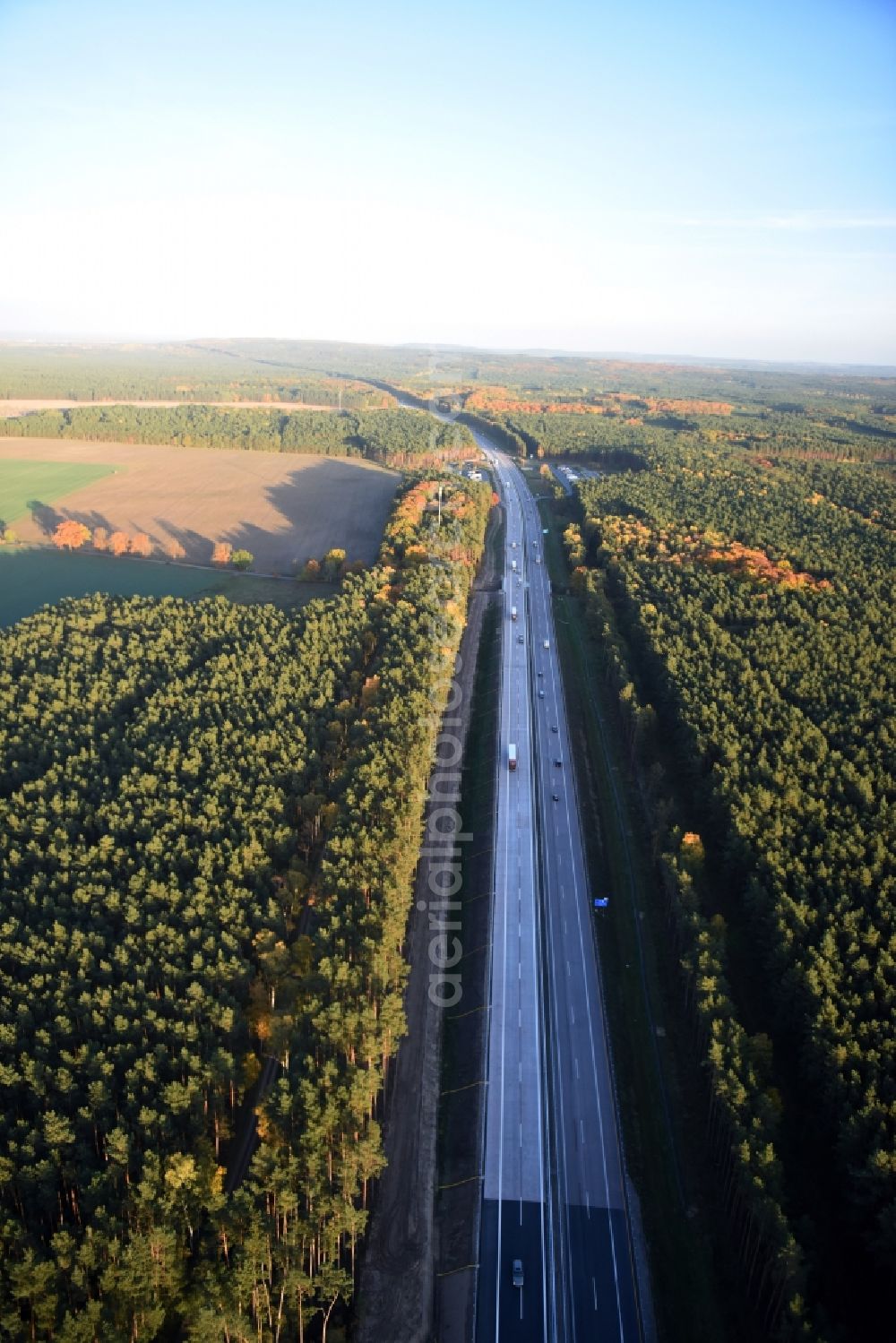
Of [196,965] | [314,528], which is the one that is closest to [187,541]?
[314,528]

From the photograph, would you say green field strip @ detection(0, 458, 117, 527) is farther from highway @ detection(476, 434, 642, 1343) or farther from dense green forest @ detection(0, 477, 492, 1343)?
highway @ detection(476, 434, 642, 1343)

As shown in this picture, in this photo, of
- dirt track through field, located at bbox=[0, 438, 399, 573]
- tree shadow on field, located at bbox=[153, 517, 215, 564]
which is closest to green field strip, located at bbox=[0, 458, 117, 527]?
dirt track through field, located at bbox=[0, 438, 399, 573]

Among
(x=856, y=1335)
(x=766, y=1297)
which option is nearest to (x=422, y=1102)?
(x=766, y=1297)

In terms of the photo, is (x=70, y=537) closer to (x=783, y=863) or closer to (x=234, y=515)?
(x=234, y=515)

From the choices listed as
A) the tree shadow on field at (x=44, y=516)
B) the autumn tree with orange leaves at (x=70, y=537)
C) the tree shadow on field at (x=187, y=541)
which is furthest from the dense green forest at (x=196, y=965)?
the tree shadow on field at (x=44, y=516)

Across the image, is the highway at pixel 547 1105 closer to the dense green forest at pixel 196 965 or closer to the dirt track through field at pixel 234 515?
the dense green forest at pixel 196 965

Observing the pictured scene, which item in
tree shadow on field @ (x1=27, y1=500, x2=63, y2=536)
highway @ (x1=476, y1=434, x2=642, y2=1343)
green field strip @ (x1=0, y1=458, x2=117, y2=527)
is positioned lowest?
highway @ (x1=476, y1=434, x2=642, y2=1343)

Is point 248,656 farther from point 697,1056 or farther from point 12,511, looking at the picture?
point 12,511
